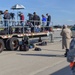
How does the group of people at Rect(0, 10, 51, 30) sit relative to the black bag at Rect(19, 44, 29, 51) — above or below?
above

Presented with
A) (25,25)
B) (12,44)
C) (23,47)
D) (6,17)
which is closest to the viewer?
(23,47)

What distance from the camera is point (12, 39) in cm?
1894

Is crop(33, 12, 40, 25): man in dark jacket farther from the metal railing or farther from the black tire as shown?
the black tire

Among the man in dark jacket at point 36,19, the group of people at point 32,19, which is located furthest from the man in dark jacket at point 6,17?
the man in dark jacket at point 36,19

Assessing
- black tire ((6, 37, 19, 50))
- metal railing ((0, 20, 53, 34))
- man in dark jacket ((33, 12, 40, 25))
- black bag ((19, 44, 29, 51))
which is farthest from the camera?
man in dark jacket ((33, 12, 40, 25))

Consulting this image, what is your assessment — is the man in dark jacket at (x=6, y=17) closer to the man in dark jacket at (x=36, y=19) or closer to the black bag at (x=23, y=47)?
the black bag at (x=23, y=47)

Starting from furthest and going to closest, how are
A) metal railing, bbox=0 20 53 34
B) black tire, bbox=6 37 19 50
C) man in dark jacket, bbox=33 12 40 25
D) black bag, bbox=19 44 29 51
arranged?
man in dark jacket, bbox=33 12 40 25, metal railing, bbox=0 20 53 34, black tire, bbox=6 37 19 50, black bag, bbox=19 44 29 51

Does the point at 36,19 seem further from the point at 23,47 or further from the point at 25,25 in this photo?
A: the point at 23,47

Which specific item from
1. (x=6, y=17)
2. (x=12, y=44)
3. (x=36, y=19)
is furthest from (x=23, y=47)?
(x=36, y=19)

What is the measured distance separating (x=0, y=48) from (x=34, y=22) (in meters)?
5.81

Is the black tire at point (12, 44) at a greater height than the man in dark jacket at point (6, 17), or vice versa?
the man in dark jacket at point (6, 17)

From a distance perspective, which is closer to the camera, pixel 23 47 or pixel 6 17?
pixel 23 47

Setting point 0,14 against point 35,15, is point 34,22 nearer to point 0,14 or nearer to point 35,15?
point 35,15

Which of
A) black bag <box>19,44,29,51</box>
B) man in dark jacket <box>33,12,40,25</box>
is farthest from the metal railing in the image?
black bag <box>19,44,29,51</box>
